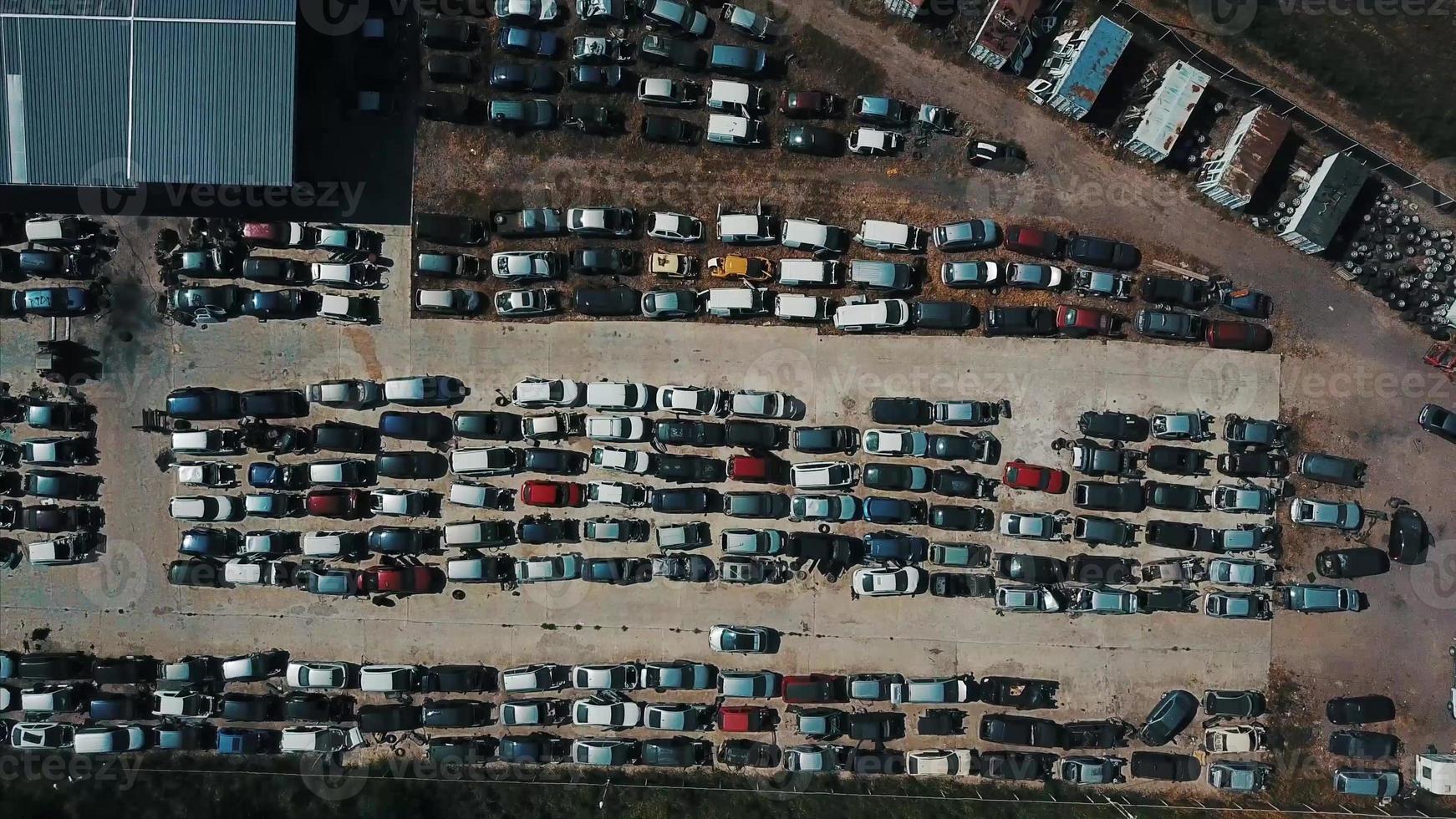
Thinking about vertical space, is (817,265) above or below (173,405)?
above

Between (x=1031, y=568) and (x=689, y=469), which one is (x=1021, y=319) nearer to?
(x=1031, y=568)

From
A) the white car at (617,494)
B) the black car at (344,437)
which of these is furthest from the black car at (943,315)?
the black car at (344,437)

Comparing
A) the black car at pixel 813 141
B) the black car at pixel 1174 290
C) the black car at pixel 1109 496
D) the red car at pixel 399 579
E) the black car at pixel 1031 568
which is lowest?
the red car at pixel 399 579

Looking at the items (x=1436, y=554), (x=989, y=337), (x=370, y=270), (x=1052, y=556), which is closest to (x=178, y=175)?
(x=370, y=270)

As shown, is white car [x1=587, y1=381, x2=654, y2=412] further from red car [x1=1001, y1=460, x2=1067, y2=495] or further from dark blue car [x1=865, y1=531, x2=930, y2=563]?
red car [x1=1001, y1=460, x2=1067, y2=495]

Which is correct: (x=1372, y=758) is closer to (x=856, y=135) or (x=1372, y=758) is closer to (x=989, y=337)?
(x=989, y=337)

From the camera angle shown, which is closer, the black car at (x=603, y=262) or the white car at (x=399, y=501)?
the white car at (x=399, y=501)

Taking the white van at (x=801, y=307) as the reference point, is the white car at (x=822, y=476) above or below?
below

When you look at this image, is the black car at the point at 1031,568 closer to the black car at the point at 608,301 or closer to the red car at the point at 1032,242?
the red car at the point at 1032,242
